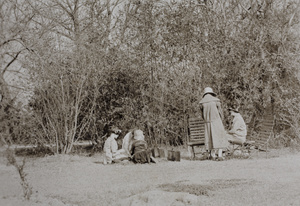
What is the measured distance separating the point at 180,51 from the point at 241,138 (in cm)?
399

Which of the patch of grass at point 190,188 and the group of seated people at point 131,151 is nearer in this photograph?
the patch of grass at point 190,188

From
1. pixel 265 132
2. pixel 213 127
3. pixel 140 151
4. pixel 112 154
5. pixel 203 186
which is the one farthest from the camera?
pixel 265 132

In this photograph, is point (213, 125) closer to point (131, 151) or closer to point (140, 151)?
point (140, 151)

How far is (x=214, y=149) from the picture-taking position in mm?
11234

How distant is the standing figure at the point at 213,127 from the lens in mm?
11133

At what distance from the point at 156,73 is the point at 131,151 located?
337 cm

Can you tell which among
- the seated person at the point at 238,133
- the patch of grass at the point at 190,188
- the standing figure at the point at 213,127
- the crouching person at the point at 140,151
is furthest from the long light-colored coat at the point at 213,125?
the patch of grass at the point at 190,188

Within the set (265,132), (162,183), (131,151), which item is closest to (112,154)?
(131,151)

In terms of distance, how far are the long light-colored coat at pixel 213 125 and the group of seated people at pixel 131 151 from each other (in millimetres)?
1738

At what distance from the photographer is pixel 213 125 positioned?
11227 mm

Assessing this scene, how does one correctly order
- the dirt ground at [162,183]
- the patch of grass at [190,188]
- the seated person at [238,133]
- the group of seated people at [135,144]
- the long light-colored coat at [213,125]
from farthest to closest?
the seated person at [238,133] → the group of seated people at [135,144] → the long light-colored coat at [213,125] → the patch of grass at [190,188] → the dirt ground at [162,183]

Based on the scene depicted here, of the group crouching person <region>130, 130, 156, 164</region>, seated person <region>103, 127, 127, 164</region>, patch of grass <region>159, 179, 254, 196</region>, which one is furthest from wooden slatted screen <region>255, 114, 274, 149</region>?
patch of grass <region>159, 179, 254, 196</region>

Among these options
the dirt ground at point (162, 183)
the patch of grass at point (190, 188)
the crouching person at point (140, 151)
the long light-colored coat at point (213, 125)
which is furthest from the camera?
the long light-colored coat at point (213, 125)

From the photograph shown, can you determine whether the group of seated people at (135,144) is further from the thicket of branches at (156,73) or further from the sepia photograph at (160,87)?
the thicket of branches at (156,73)
